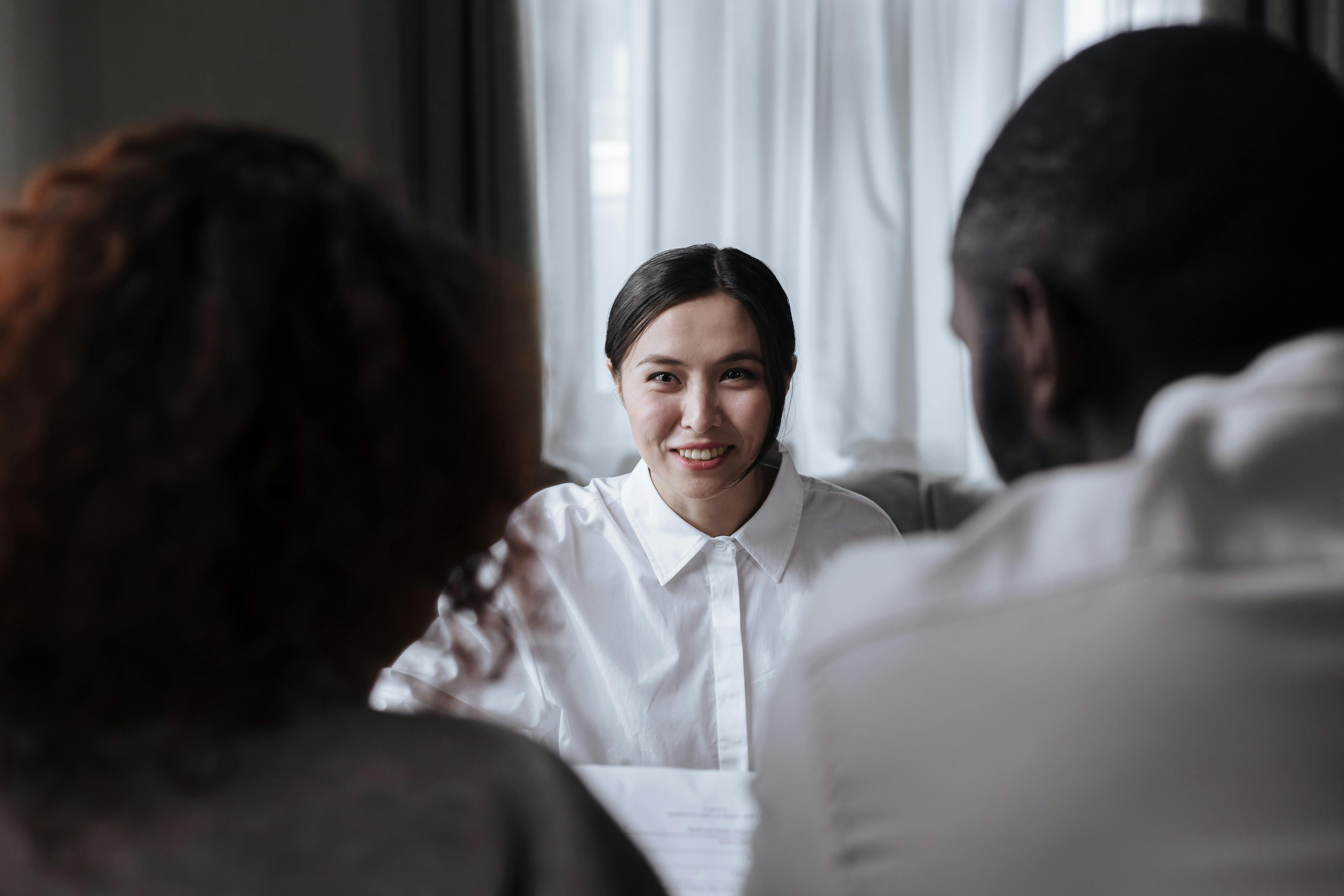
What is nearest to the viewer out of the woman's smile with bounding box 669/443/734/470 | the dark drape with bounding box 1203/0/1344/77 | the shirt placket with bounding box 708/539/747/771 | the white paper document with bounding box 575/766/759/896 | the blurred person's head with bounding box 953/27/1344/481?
the blurred person's head with bounding box 953/27/1344/481

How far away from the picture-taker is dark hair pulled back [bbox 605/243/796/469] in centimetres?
147

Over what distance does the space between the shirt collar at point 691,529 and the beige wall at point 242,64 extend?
4.35 feet

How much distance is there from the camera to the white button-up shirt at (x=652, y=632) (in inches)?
54.6

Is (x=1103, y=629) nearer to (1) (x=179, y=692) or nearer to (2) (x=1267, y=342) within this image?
(2) (x=1267, y=342)

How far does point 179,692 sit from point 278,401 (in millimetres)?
138

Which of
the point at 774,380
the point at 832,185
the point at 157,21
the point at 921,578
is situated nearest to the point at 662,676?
the point at 774,380

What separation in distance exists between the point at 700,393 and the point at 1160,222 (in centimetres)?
96

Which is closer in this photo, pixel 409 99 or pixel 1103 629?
pixel 1103 629

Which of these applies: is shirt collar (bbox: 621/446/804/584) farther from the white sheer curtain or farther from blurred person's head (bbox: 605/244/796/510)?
the white sheer curtain

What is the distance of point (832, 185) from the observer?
2.46 m

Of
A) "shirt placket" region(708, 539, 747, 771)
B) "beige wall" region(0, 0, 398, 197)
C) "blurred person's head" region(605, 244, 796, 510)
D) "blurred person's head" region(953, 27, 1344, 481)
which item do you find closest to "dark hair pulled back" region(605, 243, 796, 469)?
"blurred person's head" region(605, 244, 796, 510)

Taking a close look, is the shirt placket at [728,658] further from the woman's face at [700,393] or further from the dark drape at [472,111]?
the dark drape at [472,111]

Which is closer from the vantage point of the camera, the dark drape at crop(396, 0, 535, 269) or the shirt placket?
the shirt placket

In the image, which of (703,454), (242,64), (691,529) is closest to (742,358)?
(703,454)
